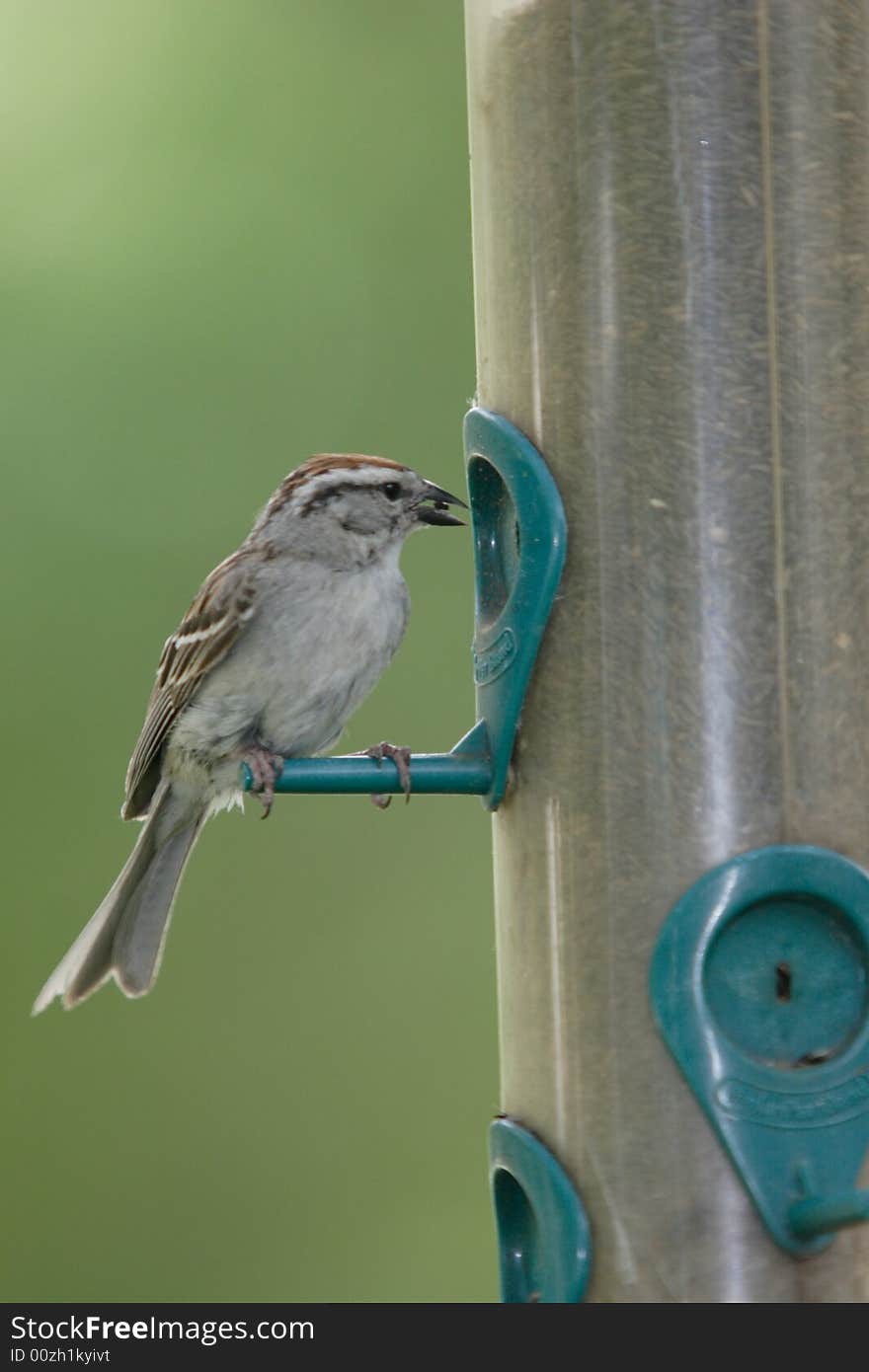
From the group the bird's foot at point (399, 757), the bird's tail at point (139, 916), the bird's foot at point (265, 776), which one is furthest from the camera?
the bird's tail at point (139, 916)

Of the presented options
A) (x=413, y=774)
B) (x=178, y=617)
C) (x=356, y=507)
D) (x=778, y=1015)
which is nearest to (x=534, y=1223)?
(x=778, y=1015)

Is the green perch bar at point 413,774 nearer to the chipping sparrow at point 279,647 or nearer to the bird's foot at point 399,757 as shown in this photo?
the bird's foot at point 399,757

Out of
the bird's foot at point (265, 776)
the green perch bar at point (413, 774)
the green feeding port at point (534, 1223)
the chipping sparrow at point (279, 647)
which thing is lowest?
the green feeding port at point (534, 1223)

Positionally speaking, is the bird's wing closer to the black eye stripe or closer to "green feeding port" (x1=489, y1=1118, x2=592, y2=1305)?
the black eye stripe

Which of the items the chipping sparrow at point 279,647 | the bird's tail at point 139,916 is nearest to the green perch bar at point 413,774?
the chipping sparrow at point 279,647

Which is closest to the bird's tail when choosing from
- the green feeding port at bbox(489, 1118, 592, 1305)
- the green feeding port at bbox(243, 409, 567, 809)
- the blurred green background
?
the green feeding port at bbox(243, 409, 567, 809)

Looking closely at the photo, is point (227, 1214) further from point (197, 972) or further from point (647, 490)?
point (647, 490)

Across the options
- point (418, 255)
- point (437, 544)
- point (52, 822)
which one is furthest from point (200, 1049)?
point (418, 255)
